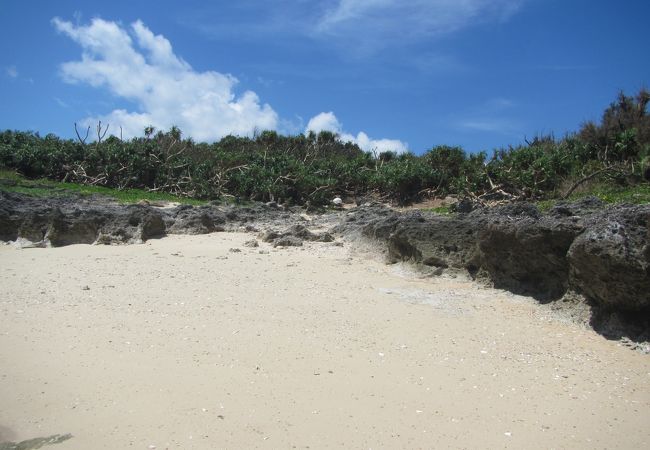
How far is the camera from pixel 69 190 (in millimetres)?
17016

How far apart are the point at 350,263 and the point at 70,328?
4.34m

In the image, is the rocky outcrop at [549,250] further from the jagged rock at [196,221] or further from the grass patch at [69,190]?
the grass patch at [69,190]

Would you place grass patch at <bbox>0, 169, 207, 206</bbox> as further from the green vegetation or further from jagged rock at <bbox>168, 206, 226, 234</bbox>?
jagged rock at <bbox>168, 206, 226, 234</bbox>

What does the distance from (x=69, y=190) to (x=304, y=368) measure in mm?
14911

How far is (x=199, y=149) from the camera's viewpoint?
81.9 feet

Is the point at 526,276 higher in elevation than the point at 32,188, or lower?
lower

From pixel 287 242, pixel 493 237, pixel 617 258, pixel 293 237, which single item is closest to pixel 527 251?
pixel 493 237

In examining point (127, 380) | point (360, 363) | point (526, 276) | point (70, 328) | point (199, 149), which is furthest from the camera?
point (199, 149)

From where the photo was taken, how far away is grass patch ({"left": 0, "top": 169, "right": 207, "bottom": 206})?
1616cm

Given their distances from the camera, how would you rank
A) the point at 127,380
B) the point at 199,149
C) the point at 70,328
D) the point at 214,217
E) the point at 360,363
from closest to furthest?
the point at 127,380
the point at 360,363
the point at 70,328
the point at 214,217
the point at 199,149

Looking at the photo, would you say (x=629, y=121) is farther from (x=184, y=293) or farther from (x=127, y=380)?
(x=127, y=380)

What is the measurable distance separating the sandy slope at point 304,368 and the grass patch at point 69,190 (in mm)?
9669

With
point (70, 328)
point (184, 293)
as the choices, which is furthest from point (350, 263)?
point (70, 328)

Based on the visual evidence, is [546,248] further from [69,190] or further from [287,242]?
[69,190]
